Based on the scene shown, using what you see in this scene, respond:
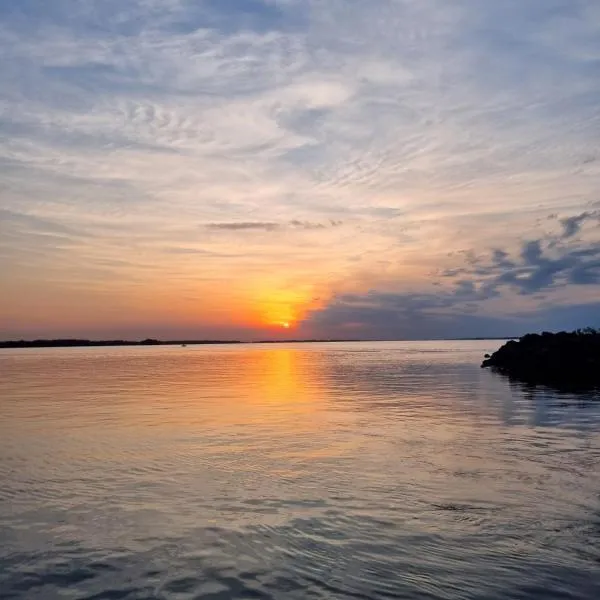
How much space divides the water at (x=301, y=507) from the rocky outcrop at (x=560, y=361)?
24.0 m

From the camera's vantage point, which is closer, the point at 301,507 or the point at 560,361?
the point at 301,507

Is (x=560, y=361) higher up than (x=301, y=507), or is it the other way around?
(x=560, y=361)

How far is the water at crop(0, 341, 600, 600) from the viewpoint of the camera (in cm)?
955

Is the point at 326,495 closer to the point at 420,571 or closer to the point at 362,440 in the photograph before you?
the point at 420,571

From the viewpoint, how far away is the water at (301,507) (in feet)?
31.3

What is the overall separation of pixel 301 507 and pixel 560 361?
47.3 m

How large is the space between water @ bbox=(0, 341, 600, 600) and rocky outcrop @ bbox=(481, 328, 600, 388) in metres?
24.0

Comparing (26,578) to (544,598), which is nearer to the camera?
(544,598)

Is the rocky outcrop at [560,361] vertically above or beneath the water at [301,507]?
above

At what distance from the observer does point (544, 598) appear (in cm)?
877

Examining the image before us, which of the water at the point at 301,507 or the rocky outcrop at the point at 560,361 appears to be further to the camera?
the rocky outcrop at the point at 560,361

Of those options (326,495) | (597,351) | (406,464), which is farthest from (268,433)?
(597,351)

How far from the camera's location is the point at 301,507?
43.9 ft

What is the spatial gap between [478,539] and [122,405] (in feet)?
88.3
